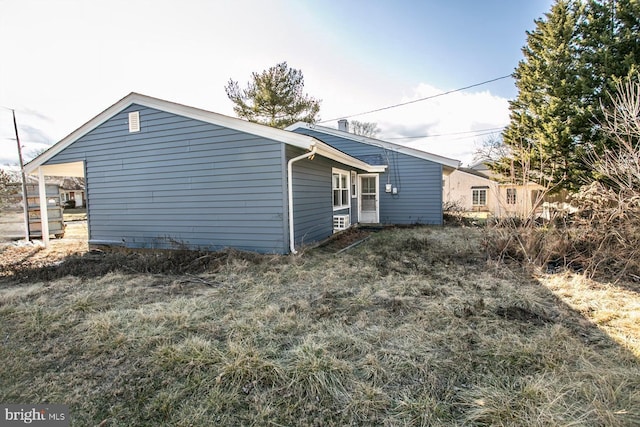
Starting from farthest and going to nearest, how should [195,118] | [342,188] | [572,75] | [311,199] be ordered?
1. [572,75]
2. [342,188]
3. [311,199]
4. [195,118]

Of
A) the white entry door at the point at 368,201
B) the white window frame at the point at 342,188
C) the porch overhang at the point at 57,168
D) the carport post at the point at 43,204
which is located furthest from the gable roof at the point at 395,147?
the carport post at the point at 43,204

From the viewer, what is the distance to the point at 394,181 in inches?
481

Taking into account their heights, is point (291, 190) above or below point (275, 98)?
below

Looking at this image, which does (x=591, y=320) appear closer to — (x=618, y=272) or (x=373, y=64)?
(x=618, y=272)

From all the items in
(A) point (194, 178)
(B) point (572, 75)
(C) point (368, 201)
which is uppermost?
(B) point (572, 75)

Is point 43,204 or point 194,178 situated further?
point 43,204

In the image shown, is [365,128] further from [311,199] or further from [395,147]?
[311,199]

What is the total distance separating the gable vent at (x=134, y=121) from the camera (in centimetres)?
706

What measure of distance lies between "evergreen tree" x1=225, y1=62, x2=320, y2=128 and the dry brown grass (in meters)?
16.3

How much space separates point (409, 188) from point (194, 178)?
27.3 ft

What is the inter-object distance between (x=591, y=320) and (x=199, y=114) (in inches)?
283

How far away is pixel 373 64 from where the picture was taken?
37.0ft

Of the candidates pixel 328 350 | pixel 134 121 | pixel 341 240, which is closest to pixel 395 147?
pixel 341 240

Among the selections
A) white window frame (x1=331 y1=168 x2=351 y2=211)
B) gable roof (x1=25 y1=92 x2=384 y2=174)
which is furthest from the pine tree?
gable roof (x1=25 y1=92 x2=384 y2=174)
